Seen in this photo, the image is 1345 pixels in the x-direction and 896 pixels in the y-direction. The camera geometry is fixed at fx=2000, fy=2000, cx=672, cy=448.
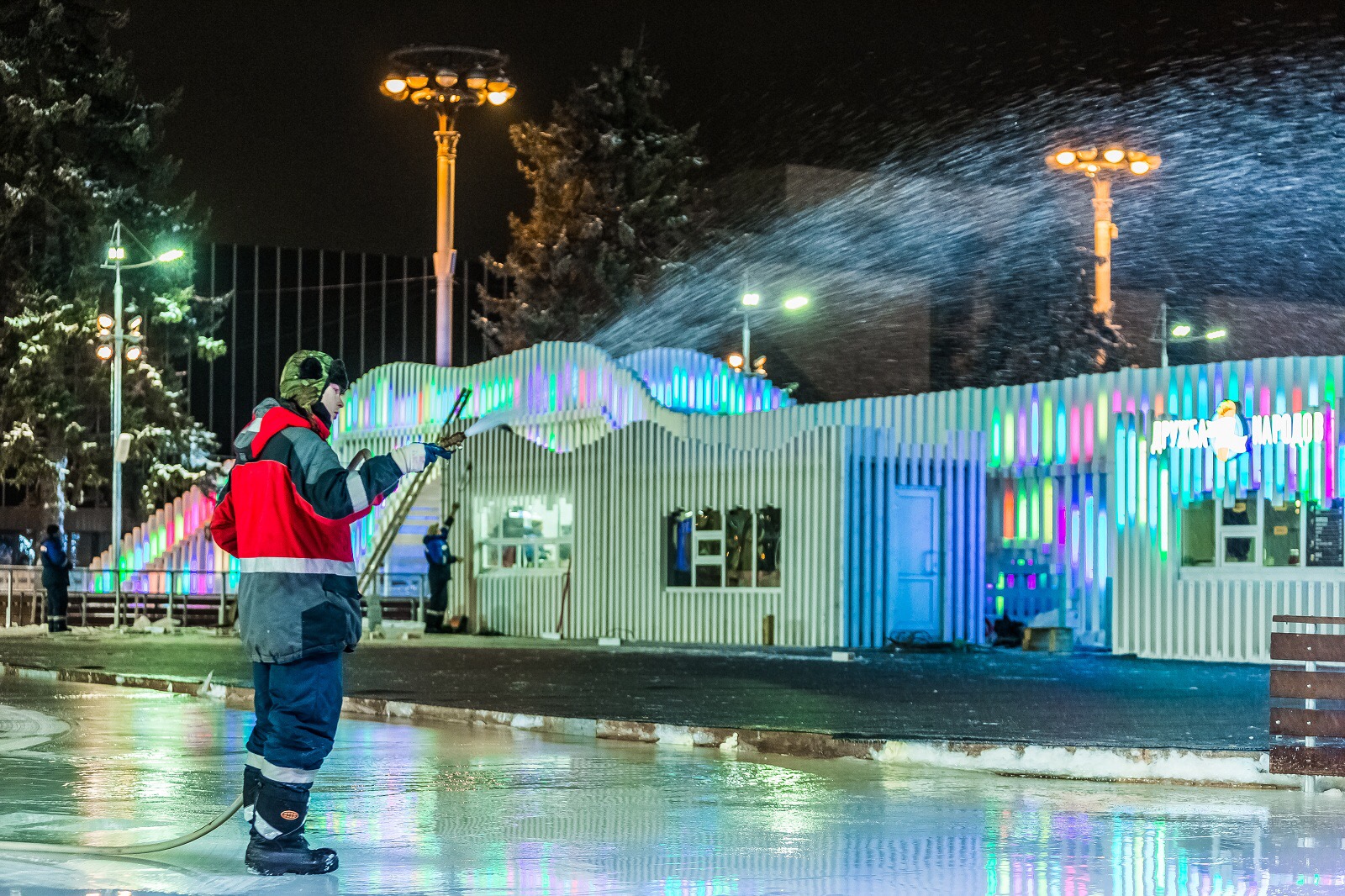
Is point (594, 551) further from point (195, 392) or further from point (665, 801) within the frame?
point (195, 392)

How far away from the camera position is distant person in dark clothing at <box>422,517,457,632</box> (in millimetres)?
30953

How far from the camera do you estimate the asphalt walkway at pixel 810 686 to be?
13688mm

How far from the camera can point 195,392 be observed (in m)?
73.4

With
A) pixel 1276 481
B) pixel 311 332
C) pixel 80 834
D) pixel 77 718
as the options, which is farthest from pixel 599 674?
pixel 311 332

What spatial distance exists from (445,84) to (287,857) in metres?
35.9

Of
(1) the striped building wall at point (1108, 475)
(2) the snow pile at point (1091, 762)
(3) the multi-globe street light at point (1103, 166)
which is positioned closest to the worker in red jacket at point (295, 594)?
(2) the snow pile at point (1091, 762)

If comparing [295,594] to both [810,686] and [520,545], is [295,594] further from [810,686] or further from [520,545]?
[520,545]

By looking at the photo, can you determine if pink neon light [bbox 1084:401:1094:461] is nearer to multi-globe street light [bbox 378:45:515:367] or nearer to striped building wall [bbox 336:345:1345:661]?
striped building wall [bbox 336:345:1345:661]

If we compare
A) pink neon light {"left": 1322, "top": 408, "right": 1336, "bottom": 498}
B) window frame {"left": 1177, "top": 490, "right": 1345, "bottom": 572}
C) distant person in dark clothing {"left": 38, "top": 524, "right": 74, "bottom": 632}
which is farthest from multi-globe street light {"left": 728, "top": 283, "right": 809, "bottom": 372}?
pink neon light {"left": 1322, "top": 408, "right": 1336, "bottom": 498}

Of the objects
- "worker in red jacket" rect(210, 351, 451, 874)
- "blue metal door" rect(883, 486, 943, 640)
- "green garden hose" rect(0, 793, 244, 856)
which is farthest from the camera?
"blue metal door" rect(883, 486, 943, 640)

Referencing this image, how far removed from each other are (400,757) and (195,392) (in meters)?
63.7

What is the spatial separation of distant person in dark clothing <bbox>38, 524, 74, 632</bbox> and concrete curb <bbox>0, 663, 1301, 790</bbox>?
724 inches

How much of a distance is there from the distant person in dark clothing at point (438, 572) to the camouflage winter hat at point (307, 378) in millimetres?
23125

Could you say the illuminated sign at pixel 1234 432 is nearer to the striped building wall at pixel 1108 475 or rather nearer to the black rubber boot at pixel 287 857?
the striped building wall at pixel 1108 475
